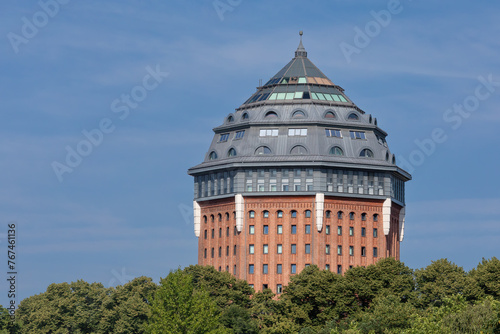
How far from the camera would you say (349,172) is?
198 meters

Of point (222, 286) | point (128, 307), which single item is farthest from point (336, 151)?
point (128, 307)

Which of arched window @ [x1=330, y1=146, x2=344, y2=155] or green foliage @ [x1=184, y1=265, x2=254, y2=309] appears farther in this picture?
arched window @ [x1=330, y1=146, x2=344, y2=155]

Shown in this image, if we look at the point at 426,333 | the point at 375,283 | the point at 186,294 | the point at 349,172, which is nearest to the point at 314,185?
the point at 349,172

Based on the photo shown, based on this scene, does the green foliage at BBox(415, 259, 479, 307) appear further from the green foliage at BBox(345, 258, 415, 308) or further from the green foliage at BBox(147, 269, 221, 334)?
the green foliage at BBox(147, 269, 221, 334)

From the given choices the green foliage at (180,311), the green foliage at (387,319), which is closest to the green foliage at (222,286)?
the green foliage at (180,311)

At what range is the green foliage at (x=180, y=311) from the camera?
150250mm

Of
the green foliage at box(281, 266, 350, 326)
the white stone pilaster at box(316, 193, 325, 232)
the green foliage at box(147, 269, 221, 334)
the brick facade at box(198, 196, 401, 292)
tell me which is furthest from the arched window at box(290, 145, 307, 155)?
the green foliage at box(147, 269, 221, 334)

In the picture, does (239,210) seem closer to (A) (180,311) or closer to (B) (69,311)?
(B) (69,311)

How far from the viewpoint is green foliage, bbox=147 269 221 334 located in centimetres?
15025

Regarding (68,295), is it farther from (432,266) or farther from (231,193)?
(432,266)

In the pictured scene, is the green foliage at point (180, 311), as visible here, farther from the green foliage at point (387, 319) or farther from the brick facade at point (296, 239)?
the brick facade at point (296, 239)

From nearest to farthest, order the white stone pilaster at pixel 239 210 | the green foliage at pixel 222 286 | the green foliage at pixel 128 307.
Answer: the green foliage at pixel 128 307 < the green foliage at pixel 222 286 < the white stone pilaster at pixel 239 210

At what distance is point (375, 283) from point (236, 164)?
36.4 meters

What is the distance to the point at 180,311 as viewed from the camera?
15162 cm
